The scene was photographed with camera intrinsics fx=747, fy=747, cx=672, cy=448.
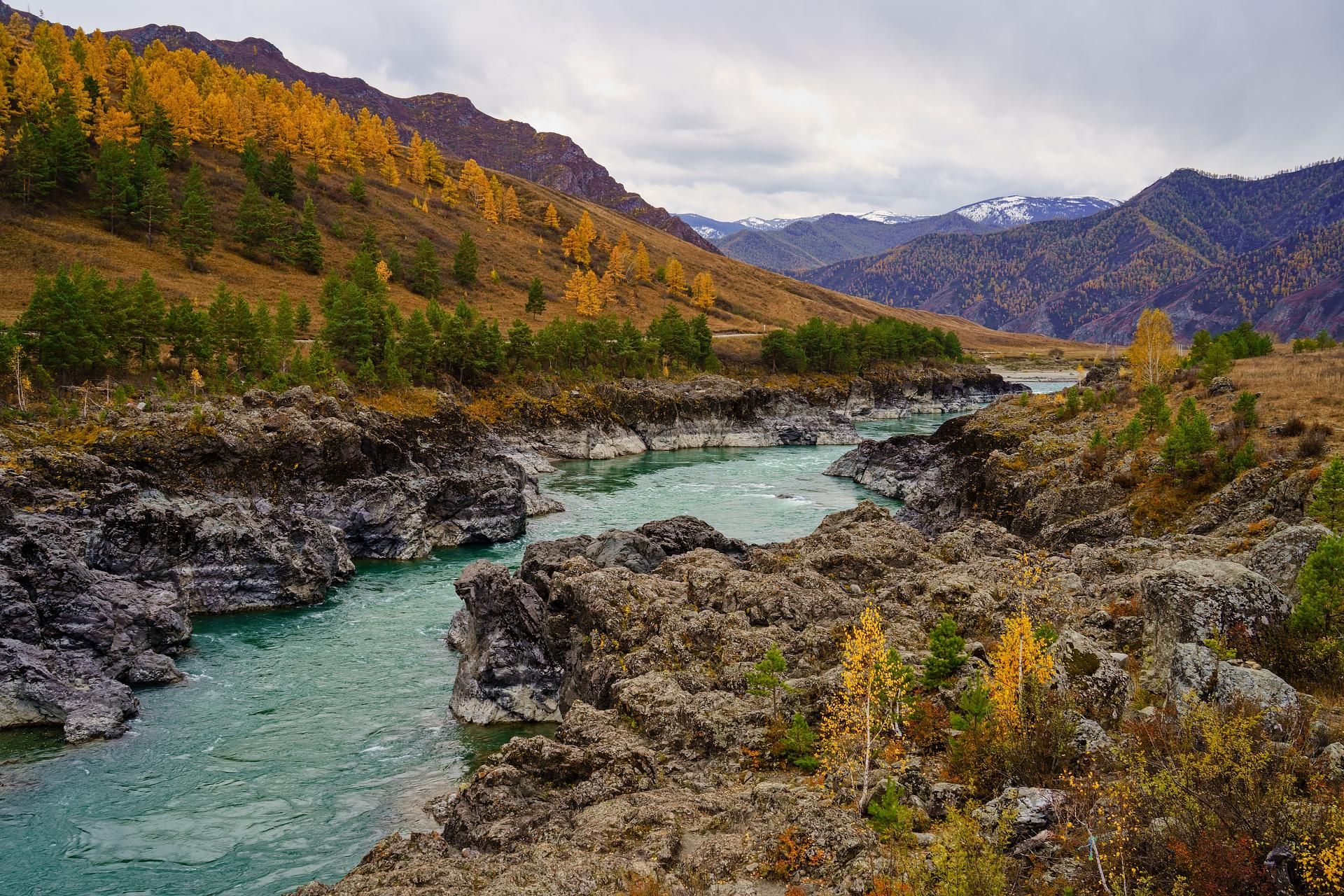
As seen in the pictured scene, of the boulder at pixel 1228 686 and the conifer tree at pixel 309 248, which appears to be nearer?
the boulder at pixel 1228 686

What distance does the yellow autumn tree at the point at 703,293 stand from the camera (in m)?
179

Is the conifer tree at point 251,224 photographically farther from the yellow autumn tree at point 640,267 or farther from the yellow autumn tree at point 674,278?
the yellow autumn tree at point 674,278

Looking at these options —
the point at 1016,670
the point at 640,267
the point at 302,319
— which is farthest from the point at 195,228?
the point at 1016,670

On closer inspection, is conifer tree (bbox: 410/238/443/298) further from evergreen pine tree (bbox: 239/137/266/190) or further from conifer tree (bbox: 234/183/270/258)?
evergreen pine tree (bbox: 239/137/266/190)

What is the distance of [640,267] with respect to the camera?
179 metres

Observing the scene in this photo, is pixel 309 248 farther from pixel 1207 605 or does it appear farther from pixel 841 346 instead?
pixel 1207 605

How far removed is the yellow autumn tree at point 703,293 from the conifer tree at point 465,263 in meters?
57.1

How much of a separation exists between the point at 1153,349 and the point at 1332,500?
51852mm

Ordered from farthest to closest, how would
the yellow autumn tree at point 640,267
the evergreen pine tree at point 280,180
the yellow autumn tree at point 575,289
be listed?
the yellow autumn tree at point 640,267 → the yellow autumn tree at point 575,289 → the evergreen pine tree at point 280,180

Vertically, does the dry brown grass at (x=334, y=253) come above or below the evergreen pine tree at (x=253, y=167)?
below

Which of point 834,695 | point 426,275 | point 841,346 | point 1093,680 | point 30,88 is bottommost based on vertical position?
point 834,695

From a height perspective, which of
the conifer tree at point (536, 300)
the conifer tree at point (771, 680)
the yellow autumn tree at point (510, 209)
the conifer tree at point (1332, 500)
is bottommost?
the conifer tree at point (771, 680)

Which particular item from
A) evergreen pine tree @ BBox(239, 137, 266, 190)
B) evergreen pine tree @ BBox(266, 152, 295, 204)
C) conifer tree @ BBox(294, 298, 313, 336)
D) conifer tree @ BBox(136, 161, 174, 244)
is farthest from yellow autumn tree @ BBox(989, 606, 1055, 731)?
evergreen pine tree @ BBox(266, 152, 295, 204)

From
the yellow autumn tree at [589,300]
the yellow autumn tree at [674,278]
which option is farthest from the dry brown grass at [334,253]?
the yellow autumn tree at [589,300]
